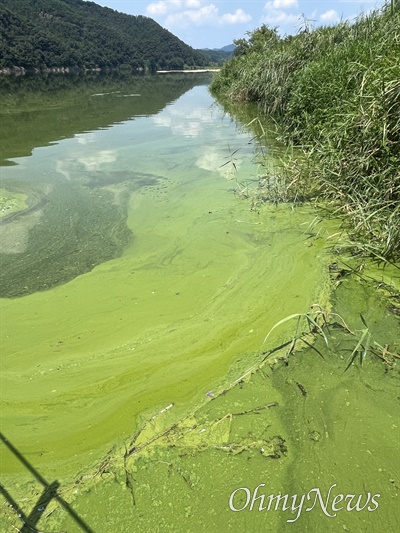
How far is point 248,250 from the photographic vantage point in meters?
3.07

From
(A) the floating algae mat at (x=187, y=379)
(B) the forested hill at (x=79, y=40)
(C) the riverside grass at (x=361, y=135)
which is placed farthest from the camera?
(B) the forested hill at (x=79, y=40)

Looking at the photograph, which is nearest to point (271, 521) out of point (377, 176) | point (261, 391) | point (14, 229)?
point (261, 391)

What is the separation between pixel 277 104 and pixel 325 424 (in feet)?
23.4

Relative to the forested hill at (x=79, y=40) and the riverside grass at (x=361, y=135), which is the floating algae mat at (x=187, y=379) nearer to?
the riverside grass at (x=361, y=135)

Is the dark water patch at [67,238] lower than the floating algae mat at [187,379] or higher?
higher

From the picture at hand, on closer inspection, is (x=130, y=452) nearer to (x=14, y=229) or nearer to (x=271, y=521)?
(x=271, y=521)

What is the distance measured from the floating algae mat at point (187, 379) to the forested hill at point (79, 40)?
47.3 m

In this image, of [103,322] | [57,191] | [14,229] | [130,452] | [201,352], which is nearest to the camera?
[130,452]

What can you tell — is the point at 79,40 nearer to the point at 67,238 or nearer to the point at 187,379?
the point at 67,238

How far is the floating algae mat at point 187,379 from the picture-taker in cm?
127

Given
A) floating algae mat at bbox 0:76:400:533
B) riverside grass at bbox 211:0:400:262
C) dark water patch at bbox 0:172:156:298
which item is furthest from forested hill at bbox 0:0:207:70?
floating algae mat at bbox 0:76:400:533

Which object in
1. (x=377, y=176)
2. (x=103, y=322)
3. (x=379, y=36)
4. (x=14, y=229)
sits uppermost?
(x=379, y=36)

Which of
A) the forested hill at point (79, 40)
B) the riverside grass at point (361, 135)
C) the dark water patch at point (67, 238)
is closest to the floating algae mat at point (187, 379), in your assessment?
the dark water patch at point (67, 238)

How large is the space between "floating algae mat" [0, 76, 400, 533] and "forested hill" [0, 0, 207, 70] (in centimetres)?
4731
